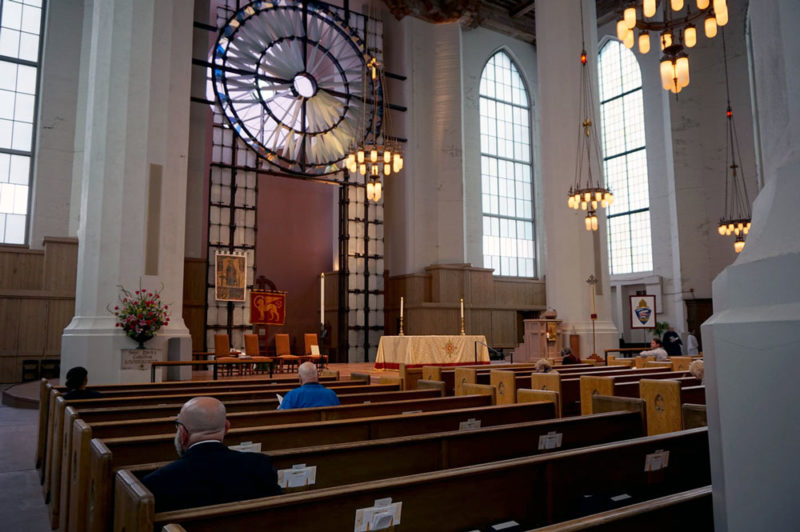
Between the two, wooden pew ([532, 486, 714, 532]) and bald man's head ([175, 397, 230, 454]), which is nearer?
wooden pew ([532, 486, 714, 532])

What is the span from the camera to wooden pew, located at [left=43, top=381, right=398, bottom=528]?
3.21 meters

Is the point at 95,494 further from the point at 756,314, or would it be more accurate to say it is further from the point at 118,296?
the point at 118,296

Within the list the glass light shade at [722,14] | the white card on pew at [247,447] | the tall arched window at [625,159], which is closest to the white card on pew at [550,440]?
the white card on pew at [247,447]

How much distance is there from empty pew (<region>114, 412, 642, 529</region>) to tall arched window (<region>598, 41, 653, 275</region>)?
1569cm

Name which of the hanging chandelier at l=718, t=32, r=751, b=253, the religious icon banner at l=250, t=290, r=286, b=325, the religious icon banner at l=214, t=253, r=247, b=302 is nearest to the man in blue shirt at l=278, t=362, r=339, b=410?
the religious icon banner at l=250, t=290, r=286, b=325

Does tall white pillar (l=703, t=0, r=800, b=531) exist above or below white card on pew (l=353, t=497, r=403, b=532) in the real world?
above

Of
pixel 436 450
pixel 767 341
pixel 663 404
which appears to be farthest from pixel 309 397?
pixel 767 341

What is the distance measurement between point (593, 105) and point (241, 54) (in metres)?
8.75

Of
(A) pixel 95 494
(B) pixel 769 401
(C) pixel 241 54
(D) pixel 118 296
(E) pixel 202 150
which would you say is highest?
(C) pixel 241 54

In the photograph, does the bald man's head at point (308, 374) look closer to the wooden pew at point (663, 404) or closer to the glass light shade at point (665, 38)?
the wooden pew at point (663, 404)

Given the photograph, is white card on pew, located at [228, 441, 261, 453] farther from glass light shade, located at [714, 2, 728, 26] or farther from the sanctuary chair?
the sanctuary chair

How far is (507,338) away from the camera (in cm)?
1662

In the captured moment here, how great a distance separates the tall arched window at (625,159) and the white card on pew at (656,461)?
52.7ft

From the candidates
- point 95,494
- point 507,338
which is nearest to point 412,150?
point 507,338
